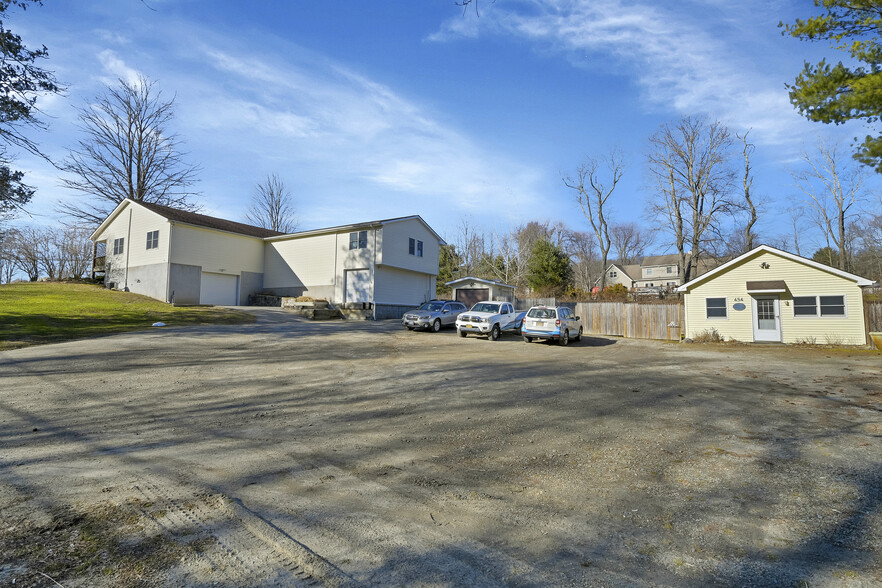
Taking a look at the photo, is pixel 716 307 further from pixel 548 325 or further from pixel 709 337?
pixel 548 325

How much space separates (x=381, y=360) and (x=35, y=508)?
29.0 feet

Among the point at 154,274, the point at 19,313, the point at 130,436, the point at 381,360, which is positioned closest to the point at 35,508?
the point at 130,436

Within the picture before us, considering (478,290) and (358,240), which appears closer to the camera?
(358,240)

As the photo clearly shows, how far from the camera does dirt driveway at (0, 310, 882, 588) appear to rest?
281 cm

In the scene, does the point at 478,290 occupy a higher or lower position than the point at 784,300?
higher

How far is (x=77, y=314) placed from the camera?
18938 mm

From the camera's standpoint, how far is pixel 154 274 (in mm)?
27750

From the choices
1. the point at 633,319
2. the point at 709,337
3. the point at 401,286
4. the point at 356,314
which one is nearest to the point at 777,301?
the point at 709,337

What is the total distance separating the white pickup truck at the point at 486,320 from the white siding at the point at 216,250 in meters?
18.9

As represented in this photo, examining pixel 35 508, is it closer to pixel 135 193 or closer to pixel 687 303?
pixel 687 303

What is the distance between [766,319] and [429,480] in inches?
900

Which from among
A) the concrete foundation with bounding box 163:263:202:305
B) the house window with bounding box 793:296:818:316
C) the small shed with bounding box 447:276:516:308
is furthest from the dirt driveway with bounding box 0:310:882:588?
the small shed with bounding box 447:276:516:308

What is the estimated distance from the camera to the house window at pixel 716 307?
21772 millimetres

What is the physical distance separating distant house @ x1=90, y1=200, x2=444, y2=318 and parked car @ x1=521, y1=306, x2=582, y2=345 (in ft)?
38.3
